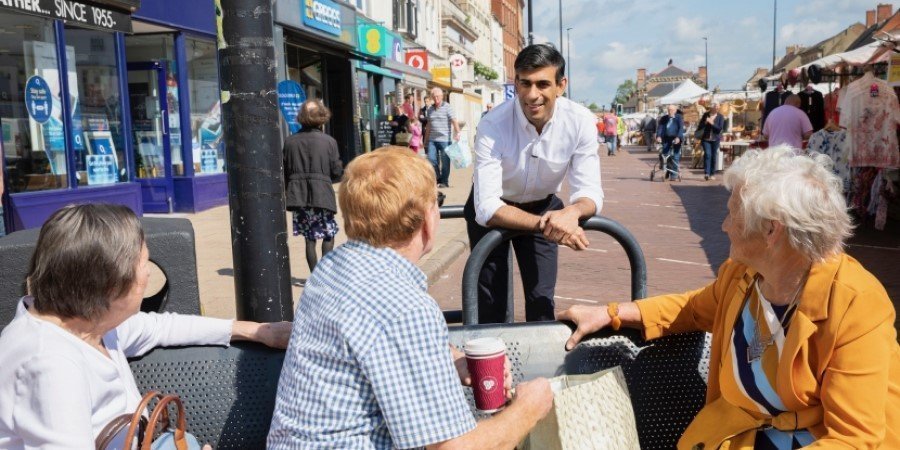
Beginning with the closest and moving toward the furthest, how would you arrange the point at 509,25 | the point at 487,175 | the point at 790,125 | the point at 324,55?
1. the point at 487,175
2. the point at 790,125
3. the point at 324,55
4. the point at 509,25

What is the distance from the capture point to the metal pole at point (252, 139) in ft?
9.77

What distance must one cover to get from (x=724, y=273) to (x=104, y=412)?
177 cm

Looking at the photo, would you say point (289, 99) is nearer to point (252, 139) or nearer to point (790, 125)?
point (790, 125)

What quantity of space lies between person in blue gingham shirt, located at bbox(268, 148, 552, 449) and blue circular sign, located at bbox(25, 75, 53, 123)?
368 inches

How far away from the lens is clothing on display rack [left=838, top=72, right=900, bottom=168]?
10.0 m

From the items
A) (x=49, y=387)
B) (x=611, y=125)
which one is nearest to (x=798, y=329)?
(x=49, y=387)

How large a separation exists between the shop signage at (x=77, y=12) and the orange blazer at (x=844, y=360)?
29.8 feet

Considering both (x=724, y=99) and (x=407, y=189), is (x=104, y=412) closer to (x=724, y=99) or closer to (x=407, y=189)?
(x=407, y=189)

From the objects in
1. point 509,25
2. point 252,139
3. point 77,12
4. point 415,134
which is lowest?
point 252,139

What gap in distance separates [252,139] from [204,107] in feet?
39.4

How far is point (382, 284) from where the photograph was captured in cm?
173

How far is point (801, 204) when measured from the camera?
204 centimetres

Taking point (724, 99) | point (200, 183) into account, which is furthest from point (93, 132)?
point (724, 99)

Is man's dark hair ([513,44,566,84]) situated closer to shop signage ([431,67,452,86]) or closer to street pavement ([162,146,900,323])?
street pavement ([162,146,900,323])
